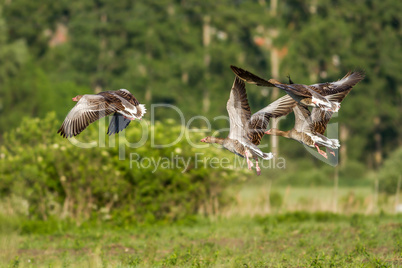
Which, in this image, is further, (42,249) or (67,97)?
(67,97)

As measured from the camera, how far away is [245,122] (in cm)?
1122

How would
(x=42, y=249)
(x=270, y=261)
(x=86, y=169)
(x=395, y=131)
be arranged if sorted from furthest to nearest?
1. (x=395, y=131)
2. (x=86, y=169)
3. (x=42, y=249)
4. (x=270, y=261)

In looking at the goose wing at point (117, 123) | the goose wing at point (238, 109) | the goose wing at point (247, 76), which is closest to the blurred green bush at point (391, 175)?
the goose wing at point (238, 109)

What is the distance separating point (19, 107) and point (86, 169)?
21.5 metres

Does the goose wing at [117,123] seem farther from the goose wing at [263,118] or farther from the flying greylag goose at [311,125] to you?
the flying greylag goose at [311,125]

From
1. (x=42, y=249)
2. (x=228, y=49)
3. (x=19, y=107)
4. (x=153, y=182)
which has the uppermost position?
(x=228, y=49)

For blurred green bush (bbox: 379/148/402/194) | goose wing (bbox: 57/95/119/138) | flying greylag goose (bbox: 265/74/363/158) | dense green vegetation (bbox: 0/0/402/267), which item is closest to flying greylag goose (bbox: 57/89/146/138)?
goose wing (bbox: 57/95/119/138)

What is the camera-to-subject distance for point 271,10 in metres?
43.3

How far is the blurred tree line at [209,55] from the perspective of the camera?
3928 centimetres

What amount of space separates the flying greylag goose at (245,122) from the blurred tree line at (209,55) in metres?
24.3

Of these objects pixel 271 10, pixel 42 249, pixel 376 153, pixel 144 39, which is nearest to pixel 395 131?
pixel 376 153

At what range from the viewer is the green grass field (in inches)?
499

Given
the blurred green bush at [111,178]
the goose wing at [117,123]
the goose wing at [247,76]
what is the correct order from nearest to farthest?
the goose wing at [247,76]
the goose wing at [117,123]
the blurred green bush at [111,178]

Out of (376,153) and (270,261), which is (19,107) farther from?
(270,261)
